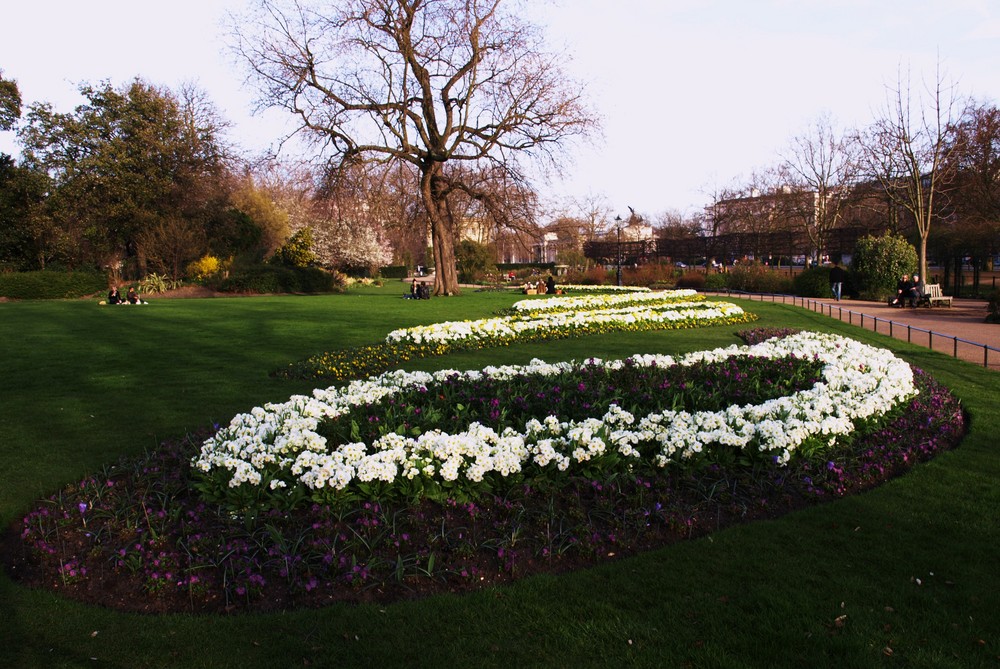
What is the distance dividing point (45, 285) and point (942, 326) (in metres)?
32.1

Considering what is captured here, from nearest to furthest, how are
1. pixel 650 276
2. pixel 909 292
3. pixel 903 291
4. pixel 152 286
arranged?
pixel 909 292 → pixel 903 291 → pixel 152 286 → pixel 650 276

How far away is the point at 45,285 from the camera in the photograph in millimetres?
27297

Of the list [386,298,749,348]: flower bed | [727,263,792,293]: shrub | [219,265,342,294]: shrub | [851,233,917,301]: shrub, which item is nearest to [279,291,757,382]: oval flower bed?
[386,298,749,348]: flower bed

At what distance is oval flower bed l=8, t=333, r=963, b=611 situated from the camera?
3508mm

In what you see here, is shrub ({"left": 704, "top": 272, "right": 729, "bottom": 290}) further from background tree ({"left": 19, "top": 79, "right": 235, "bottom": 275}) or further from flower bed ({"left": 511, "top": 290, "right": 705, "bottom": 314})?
background tree ({"left": 19, "top": 79, "right": 235, "bottom": 275})

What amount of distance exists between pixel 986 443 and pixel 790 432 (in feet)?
7.56

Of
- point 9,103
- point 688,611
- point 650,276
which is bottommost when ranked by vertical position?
point 688,611

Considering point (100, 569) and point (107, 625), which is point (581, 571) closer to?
point (107, 625)

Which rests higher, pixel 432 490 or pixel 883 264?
pixel 883 264

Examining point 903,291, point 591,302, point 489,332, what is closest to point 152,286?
point 591,302

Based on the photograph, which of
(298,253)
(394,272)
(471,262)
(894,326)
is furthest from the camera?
(394,272)

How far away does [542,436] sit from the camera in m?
4.86

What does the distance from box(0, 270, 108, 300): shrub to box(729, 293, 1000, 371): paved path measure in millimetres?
29285

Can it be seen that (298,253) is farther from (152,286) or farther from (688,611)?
(688,611)
